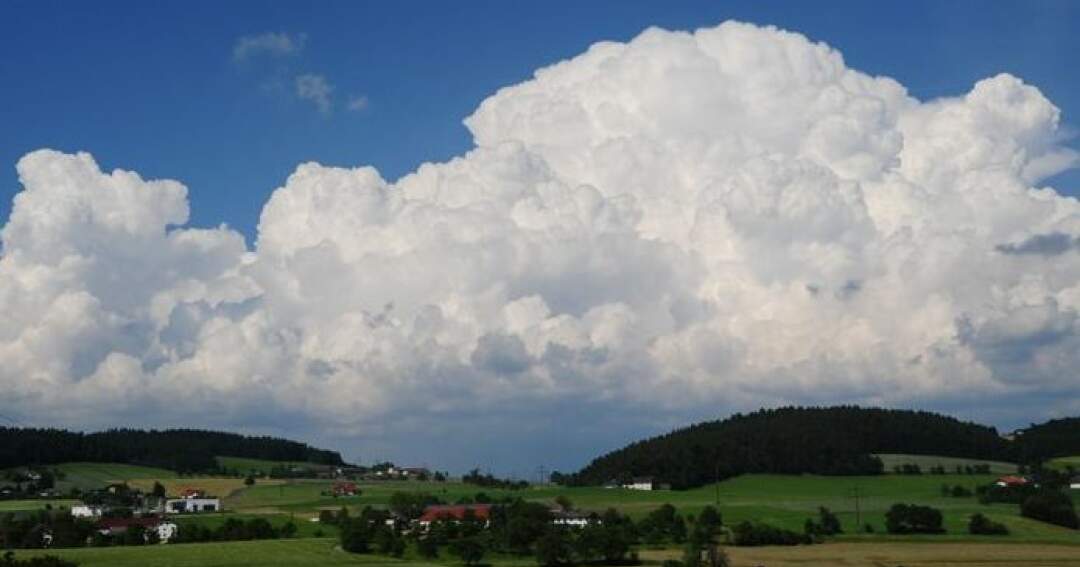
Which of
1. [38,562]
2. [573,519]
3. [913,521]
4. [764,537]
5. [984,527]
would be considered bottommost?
[38,562]

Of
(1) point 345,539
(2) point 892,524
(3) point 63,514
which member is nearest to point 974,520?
(2) point 892,524

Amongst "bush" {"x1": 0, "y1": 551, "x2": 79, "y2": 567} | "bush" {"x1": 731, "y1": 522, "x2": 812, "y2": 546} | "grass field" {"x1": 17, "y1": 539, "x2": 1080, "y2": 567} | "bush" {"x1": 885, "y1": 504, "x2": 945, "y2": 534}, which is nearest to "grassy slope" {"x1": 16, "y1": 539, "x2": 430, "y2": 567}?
"grass field" {"x1": 17, "y1": 539, "x2": 1080, "y2": 567}

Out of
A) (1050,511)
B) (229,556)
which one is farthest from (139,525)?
(1050,511)

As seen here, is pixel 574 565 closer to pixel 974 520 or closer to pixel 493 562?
pixel 493 562

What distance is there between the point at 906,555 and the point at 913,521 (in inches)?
1336

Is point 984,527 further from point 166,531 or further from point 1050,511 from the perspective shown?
point 166,531

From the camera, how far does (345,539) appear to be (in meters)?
159

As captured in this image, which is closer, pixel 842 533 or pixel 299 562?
pixel 299 562

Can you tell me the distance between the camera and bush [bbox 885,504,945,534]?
570 feet

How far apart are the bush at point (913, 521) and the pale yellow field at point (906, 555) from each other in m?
13.7

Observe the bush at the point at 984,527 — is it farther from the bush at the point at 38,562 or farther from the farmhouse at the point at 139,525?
the bush at the point at 38,562

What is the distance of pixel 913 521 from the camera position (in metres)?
175

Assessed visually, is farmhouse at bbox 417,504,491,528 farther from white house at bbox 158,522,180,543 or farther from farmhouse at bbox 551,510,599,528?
white house at bbox 158,522,180,543

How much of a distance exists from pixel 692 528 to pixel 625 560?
27.5 meters
